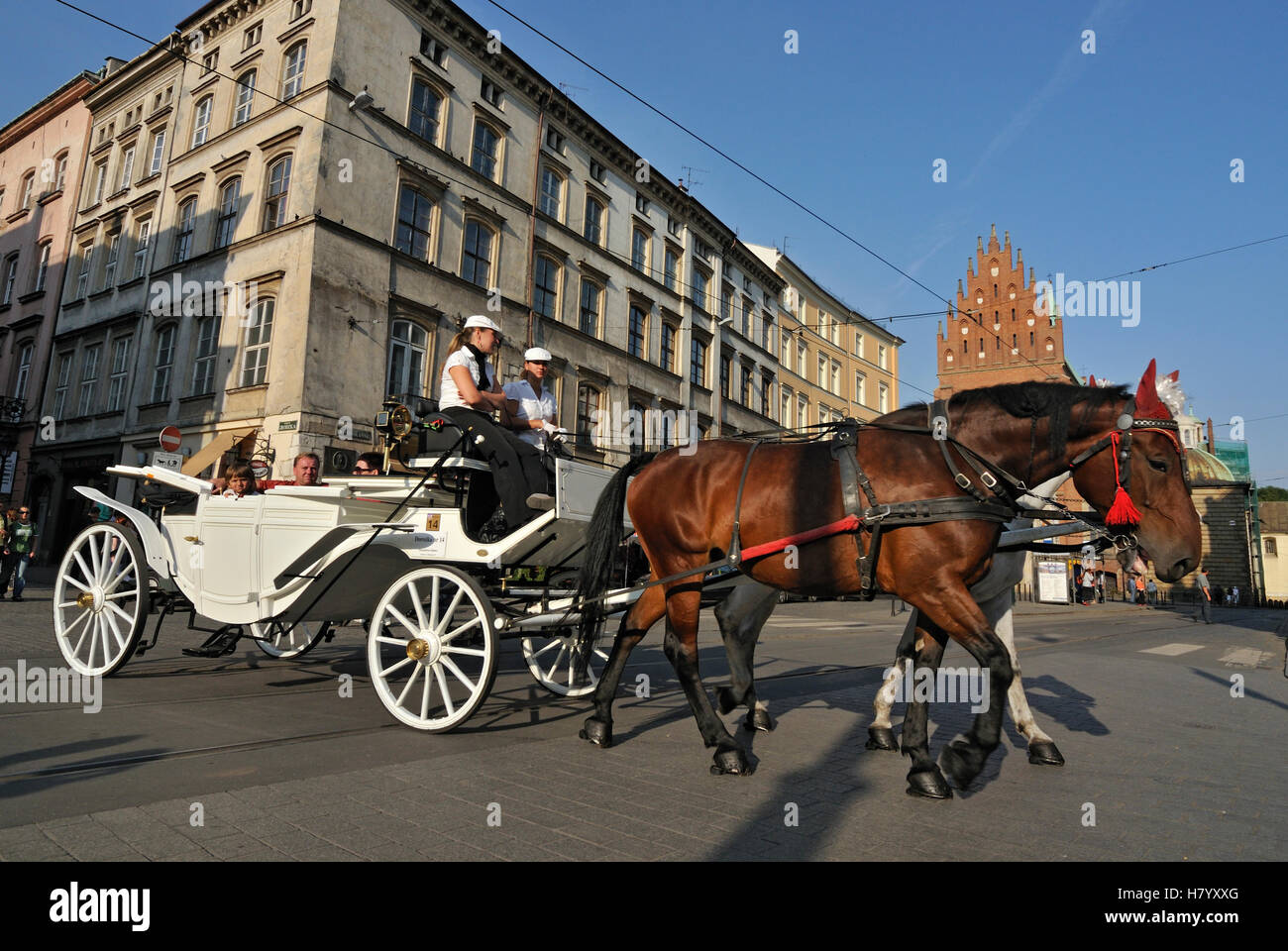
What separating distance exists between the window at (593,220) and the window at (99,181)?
16.3m

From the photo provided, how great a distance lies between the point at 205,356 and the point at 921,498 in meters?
21.6

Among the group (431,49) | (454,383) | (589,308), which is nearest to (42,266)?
(431,49)

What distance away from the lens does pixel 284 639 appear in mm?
8266

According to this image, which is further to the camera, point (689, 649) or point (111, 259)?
point (111, 259)

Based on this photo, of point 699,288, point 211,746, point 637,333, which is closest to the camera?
point 211,746

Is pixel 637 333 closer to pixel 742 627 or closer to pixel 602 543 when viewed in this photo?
pixel 742 627

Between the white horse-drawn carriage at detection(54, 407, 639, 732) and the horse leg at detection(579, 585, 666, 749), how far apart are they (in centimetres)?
24

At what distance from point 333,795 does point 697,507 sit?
247cm

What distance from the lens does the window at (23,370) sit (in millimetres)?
27125

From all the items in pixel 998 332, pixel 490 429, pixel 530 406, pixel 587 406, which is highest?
pixel 998 332

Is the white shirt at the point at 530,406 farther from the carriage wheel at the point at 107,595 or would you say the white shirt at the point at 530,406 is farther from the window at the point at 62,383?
the window at the point at 62,383

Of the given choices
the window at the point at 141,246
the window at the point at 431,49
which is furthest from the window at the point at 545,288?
the window at the point at 141,246

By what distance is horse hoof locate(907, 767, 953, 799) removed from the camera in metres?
3.77
